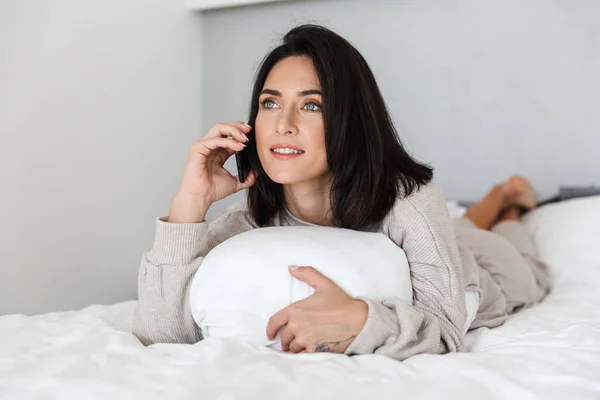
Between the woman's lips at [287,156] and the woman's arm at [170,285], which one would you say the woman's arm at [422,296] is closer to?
the woman's lips at [287,156]

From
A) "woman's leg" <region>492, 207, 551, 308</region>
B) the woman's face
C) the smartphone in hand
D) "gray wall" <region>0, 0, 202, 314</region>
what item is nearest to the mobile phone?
the smartphone in hand

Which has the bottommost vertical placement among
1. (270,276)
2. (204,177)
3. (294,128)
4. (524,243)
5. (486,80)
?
(524,243)

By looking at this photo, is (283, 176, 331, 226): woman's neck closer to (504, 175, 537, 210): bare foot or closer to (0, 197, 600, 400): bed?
(0, 197, 600, 400): bed

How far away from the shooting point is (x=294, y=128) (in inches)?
50.3

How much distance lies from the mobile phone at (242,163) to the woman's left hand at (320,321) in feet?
1.50

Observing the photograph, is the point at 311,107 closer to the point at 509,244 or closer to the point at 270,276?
the point at 270,276

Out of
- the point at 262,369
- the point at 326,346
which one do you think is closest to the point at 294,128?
the point at 326,346

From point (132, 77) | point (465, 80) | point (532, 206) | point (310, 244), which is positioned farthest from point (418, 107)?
point (310, 244)

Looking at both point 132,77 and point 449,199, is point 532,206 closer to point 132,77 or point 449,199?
point 449,199

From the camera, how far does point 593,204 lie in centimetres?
206

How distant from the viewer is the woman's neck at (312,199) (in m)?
1.40

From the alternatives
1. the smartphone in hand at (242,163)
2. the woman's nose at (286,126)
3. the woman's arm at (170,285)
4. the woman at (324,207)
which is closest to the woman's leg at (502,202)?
the woman at (324,207)

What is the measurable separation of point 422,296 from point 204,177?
0.48m

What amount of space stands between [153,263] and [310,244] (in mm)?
305
